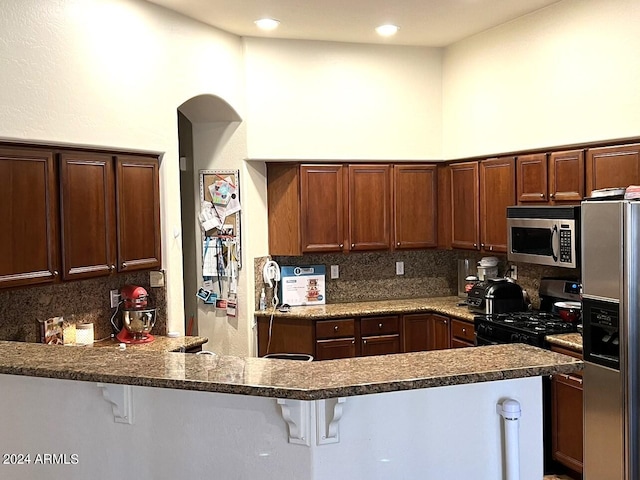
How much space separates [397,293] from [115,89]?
315 cm

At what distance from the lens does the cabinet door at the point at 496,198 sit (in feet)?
16.2

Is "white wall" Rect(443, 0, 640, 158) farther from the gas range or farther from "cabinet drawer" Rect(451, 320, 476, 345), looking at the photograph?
"cabinet drawer" Rect(451, 320, 476, 345)

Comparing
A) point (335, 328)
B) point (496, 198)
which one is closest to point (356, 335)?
point (335, 328)

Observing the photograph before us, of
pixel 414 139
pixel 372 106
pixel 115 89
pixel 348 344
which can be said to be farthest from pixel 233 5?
pixel 348 344

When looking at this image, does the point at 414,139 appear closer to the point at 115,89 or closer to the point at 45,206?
the point at 115,89

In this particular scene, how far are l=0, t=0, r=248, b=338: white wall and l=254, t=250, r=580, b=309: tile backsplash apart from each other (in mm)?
1592

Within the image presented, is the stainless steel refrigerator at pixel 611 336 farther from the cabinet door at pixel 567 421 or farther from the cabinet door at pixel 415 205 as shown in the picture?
the cabinet door at pixel 415 205

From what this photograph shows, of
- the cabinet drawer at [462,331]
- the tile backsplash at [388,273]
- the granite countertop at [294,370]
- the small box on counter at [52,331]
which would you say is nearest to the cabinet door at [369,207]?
the tile backsplash at [388,273]

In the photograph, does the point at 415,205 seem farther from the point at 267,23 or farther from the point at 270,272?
the point at 267,23

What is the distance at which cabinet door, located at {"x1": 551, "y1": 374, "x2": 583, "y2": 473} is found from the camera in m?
4.01

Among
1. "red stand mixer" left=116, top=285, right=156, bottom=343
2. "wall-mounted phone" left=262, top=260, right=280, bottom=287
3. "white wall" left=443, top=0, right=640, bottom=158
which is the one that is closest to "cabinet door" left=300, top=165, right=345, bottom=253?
"wall-mounted phone" left=262, top=260, right=280, bottom=287

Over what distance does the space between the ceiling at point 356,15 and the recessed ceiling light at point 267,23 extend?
0.05 meters

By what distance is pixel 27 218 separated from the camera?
337 cm

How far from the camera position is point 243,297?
539 cm
